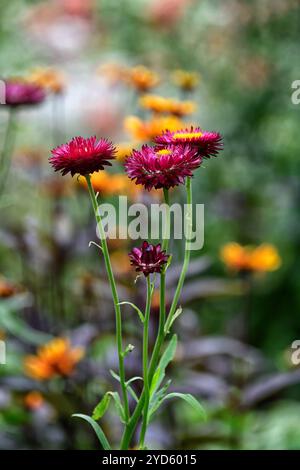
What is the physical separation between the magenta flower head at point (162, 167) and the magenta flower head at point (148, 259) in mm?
50

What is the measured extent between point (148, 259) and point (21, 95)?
58cm

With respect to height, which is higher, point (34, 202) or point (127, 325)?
point (34, 202)

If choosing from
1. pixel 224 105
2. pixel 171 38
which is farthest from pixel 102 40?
pixel 224 105

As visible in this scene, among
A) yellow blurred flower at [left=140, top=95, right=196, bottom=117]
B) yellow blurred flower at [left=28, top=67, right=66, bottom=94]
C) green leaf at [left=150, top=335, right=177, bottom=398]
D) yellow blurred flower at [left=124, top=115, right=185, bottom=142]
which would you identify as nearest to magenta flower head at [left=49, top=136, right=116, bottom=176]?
green leaf at [left=150, top=335, right=177, bottom=398]

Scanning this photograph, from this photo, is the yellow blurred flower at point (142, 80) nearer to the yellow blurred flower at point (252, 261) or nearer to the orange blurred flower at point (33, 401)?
the yellow blurred flower at point (252, 261)

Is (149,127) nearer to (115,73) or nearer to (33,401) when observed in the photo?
(115,73)

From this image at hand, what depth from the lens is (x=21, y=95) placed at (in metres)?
1.00

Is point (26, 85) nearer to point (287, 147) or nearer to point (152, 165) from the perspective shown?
point (152, 165)

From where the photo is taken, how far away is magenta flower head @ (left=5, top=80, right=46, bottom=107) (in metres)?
1.00

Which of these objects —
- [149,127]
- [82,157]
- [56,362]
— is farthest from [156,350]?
[56,362]

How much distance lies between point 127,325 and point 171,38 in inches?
66.0

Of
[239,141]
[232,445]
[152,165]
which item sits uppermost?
[239,141]

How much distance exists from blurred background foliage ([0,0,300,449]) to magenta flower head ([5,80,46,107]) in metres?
0.12
